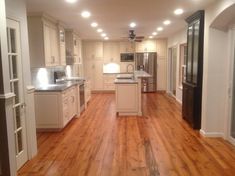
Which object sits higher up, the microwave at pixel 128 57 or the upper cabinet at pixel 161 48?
the upper cabinet at pixel 161 48

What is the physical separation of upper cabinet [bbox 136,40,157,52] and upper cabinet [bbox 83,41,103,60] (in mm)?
1762

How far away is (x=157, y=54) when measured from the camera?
10305mm

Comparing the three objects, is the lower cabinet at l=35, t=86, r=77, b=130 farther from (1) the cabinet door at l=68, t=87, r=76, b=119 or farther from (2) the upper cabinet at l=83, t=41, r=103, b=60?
(2) the upper cabinet at l=83, t=41, r=103, b=60

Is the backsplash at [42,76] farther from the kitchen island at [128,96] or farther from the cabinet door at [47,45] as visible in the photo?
the kitchen island at [128,96]

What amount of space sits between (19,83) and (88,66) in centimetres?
729

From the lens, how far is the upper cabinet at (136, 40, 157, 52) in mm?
10312

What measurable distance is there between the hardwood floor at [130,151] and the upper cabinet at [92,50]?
509cm

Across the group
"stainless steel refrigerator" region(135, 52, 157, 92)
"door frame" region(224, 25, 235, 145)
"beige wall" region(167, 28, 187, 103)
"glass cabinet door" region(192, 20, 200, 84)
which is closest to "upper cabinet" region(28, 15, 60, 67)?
"glass cabinet door" region(192, 20, 200, 84)

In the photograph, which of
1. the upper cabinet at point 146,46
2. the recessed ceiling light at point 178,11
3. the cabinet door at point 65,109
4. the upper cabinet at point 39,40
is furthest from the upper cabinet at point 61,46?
the upper cabinet at point 146,46

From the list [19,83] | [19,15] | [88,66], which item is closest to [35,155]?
[19,83]

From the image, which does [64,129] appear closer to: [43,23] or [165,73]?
[43,23]

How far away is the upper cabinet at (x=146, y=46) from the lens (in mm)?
10312

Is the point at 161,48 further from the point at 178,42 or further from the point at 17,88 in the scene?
the point at 17,88

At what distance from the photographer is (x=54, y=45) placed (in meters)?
5.58
